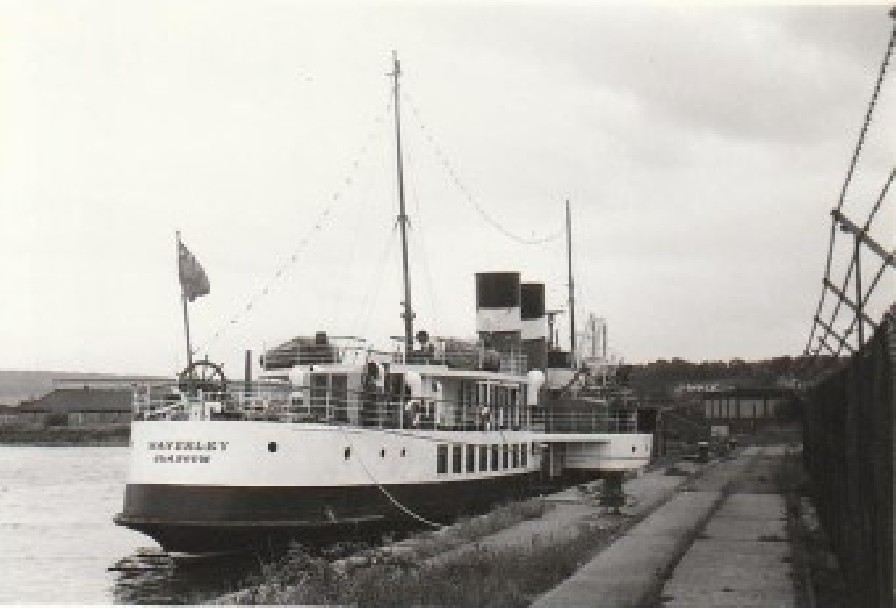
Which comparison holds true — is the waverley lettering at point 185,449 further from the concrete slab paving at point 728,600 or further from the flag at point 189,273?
the concrete slab paving at point 728,600

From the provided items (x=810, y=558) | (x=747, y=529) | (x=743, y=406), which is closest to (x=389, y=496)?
(x=747, y=529)

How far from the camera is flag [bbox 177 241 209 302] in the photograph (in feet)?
67.2

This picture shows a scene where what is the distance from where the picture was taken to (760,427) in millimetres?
84250

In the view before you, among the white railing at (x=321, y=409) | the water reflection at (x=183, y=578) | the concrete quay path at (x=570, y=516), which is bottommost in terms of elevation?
the water reflection at (x=183, y=578)

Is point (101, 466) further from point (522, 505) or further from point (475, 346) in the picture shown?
point (522, 505)

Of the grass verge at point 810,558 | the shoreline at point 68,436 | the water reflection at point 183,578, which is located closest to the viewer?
the grass verge at point 810,558

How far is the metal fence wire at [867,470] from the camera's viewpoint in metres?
7.90

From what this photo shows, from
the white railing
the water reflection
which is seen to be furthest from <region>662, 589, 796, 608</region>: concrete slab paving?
the white railing

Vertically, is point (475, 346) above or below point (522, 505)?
above

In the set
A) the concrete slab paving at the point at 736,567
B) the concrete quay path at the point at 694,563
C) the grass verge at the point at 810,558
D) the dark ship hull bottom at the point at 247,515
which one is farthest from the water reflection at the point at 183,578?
the grass verge at the point at 810,558

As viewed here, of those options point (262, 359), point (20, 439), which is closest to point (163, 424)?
point (262, 359)

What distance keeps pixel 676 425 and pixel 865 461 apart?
60.4 meters

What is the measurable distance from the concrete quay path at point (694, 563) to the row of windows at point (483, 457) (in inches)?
245

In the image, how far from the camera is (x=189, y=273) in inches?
807
